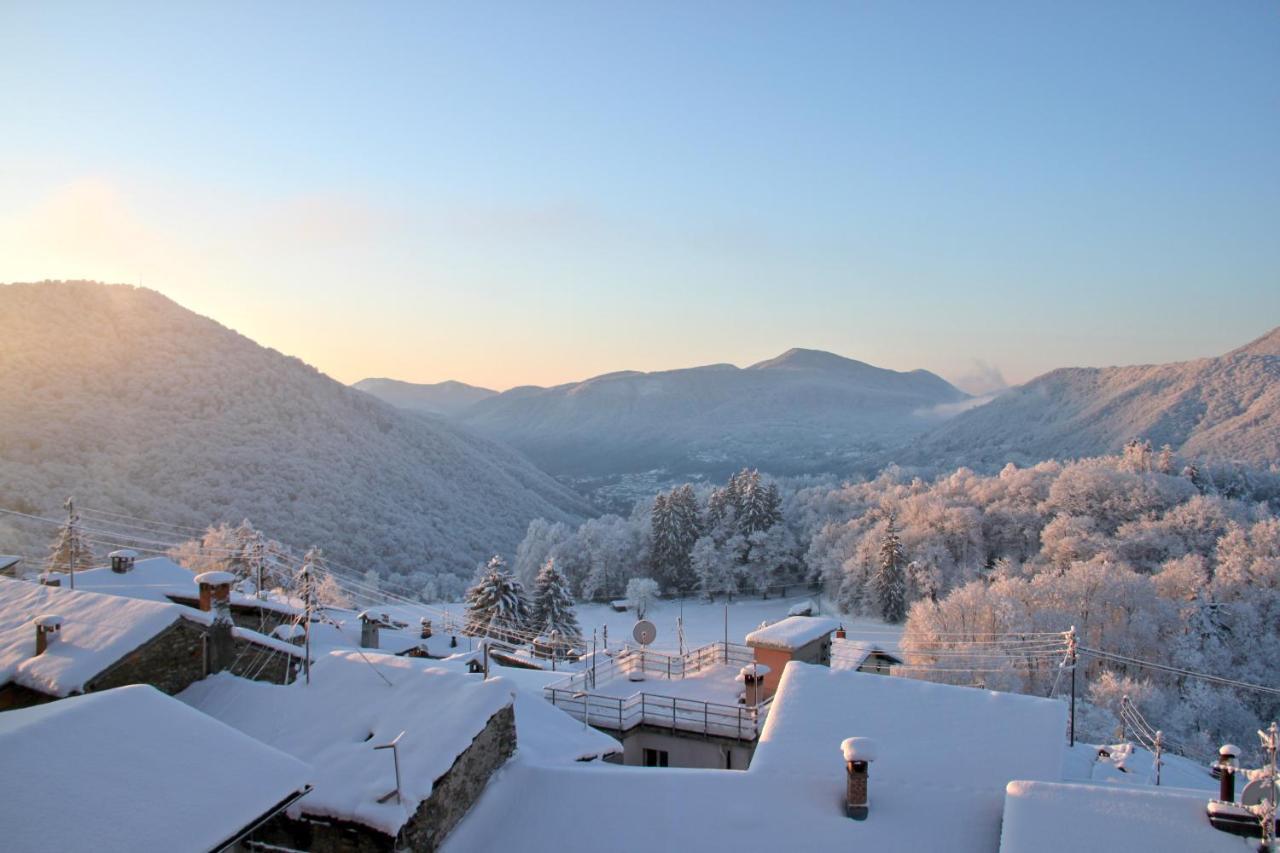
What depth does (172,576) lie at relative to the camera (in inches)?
1042

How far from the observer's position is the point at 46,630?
1123 cm

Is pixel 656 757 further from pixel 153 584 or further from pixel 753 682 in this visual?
pixel 153 584

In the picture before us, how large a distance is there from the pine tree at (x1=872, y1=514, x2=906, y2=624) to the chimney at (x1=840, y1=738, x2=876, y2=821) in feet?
172

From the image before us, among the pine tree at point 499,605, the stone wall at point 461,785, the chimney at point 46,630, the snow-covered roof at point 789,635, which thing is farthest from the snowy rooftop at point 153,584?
the pine tree at point 499,605

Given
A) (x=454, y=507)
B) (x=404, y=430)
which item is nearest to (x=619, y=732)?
(x=454, y=507)

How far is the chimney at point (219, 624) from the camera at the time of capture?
12.5 metres

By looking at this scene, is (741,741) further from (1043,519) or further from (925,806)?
(1043,519)

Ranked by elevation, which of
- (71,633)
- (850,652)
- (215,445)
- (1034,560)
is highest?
(215,445)

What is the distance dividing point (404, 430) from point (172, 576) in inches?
3396

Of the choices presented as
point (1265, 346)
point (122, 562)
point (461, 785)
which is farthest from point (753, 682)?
point (1265, 346)

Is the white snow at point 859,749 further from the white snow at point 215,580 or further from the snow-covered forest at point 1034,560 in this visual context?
the snow-covered forest at point 1034,560

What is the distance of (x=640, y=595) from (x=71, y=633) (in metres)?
55.5

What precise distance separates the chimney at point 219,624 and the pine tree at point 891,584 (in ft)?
173

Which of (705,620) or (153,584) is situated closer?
(153,584)
